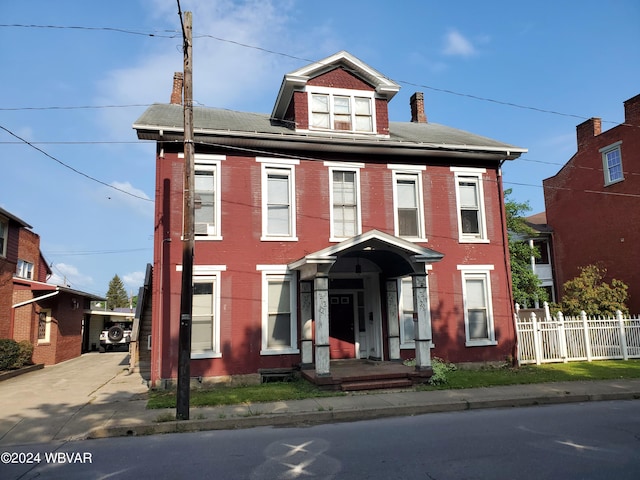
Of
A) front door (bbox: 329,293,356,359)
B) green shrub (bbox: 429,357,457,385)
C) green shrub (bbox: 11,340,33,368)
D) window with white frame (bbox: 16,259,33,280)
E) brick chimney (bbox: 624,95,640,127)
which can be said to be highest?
brick chimney (bbox: 624,95,640,127)

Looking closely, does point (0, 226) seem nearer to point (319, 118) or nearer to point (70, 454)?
point (319, 118)

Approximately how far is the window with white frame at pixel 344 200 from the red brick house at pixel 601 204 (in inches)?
674

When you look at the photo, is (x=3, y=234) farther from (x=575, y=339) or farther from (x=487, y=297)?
(x=575, y=339)

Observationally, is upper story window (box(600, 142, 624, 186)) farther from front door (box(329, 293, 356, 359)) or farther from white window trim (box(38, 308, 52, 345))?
white window trim (box(38, 308, 52, 345))

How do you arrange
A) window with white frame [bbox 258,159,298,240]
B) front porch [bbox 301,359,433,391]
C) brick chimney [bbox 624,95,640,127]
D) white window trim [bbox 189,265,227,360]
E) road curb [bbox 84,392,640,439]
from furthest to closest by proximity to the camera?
brick chimney [bbox 624,95,640,127] < window with white frame [bbox 258,159,298,240] < white window trim [bbox 189,265,227,360] < front porch [bbox 301,359,433,391] < road curb [bbox 84,392,640,439]

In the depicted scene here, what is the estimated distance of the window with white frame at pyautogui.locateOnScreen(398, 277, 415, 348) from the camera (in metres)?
14.3

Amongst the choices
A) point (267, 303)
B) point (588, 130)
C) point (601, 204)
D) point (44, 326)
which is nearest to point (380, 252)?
point (267, 303)

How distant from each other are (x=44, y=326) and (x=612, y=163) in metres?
29.5

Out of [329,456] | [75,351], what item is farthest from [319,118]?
[75,351]

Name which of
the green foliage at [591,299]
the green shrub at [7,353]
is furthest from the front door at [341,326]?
the green shrub at [7,353]

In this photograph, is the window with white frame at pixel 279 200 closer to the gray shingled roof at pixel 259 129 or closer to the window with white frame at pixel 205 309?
the gray shingled roof at pixel 259 129

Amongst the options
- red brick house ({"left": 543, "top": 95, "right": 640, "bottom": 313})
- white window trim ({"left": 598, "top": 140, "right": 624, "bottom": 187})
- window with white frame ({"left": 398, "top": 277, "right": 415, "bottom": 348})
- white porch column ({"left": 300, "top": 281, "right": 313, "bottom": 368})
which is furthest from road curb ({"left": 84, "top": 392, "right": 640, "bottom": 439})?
white window trim ({"left": 598, "top": 140, "right": 624, "bottom": 187})

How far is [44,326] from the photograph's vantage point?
20625 millimetres

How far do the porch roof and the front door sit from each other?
1.80 meters
